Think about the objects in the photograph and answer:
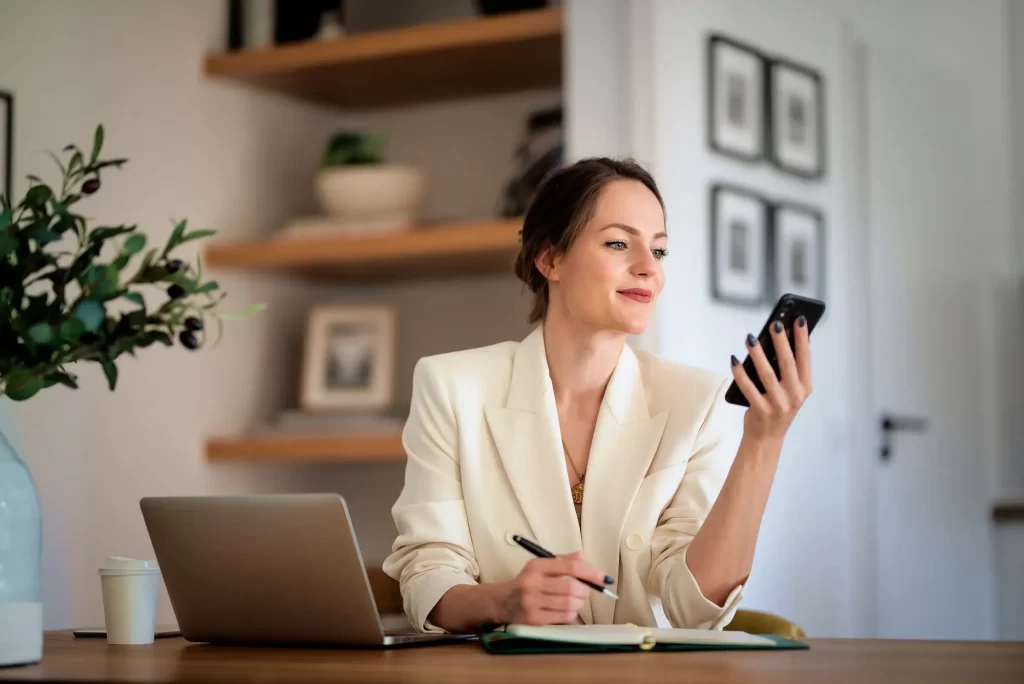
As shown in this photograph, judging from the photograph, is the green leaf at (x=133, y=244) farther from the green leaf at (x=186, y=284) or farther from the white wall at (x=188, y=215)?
the white wall at (x=188, y=215)

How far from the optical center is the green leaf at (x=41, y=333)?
1340 mm

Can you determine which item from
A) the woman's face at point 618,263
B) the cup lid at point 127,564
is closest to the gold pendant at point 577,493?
the woman's face at point 618,263

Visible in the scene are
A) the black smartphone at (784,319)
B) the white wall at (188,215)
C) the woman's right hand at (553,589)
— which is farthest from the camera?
the white wall at (188,215)

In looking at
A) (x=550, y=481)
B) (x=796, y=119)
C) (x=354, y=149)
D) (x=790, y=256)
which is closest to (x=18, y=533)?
(x=550, y=481)

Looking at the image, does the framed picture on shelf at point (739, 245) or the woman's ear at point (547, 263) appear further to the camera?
the framed picture on shelf at point (739, 245)

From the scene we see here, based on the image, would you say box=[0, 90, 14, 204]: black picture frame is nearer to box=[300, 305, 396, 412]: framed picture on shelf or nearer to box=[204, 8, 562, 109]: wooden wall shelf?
box=[204, 8, 562, 109]: wooden wall shelf

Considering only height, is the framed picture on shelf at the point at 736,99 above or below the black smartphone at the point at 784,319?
above

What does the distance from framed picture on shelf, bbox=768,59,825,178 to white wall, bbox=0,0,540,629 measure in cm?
60

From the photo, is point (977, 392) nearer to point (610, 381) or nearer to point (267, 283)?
point (267, 283)

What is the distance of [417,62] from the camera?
340 centimetres

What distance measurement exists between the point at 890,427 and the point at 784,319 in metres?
2.39

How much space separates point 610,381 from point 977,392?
273cm

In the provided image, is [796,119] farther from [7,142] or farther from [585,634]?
[585,634]

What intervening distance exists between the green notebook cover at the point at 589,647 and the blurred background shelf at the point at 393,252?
182 centimetres
